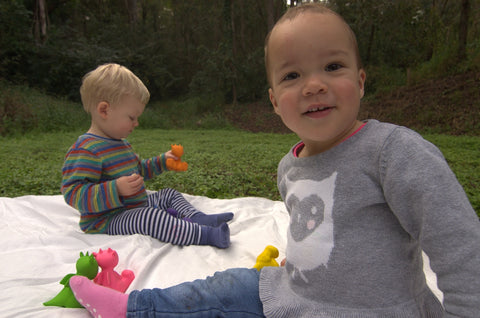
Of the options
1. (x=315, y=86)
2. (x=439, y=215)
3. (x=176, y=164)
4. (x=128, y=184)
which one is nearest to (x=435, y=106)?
(x=176, y=164)

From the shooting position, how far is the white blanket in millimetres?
1499

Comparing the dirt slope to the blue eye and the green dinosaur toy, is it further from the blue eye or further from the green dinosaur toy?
the green dinosaur toy

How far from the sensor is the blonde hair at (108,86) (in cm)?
210

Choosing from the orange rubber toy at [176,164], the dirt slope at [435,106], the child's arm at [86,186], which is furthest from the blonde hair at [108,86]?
the dirt slope at [435,106]

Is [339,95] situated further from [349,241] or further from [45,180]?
[45,180]

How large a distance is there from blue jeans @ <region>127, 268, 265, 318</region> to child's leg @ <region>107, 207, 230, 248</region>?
0.70 metres

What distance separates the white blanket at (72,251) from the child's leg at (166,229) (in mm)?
50

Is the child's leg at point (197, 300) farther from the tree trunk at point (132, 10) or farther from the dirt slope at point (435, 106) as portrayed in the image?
the tree trunk at point (132, 10)

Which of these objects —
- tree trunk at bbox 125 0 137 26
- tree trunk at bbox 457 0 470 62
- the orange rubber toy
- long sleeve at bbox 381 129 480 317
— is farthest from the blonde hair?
tree trunk at bbox 125 0 137 26

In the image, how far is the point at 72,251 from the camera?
6.31 ft

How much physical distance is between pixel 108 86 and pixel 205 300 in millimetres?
1470

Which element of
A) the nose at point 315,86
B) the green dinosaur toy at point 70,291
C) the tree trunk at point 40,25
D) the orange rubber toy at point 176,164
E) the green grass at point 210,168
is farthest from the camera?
the tree trunk at point 40,25

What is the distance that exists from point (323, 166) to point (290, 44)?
0.41 metres

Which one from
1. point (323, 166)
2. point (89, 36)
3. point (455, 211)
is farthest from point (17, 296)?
point (89, 36)
